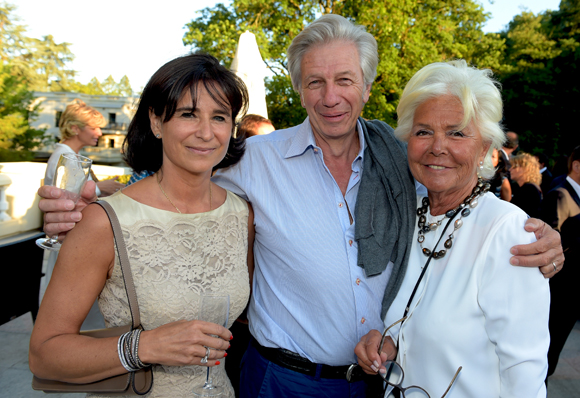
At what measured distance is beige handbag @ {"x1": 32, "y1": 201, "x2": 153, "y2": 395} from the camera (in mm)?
1574

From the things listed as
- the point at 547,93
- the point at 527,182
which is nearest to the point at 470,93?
the point at 527,182

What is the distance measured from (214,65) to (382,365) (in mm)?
1498

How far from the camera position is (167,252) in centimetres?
175

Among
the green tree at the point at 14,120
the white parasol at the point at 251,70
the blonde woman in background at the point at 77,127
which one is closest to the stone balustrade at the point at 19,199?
the blonde woman in background at the point at 77,127

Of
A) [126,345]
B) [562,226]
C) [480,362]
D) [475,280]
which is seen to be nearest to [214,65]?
[126,345]

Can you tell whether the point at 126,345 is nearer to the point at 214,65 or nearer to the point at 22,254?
the point at 214,65

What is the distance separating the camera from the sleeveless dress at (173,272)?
5.51ft

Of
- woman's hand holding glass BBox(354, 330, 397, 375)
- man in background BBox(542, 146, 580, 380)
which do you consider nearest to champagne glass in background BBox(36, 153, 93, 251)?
woman's hand holding glass BBox(354, 330, 397, 375)

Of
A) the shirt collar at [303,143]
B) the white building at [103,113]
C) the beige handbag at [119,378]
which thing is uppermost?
the shirt collar at [303,143]

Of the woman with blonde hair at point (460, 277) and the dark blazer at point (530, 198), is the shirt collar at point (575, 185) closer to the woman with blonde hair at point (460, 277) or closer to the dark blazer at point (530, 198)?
the dark blazer at point (530, 198)

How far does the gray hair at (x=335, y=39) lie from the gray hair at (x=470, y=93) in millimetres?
499

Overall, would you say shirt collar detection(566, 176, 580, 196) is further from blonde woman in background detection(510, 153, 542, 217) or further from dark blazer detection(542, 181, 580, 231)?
blonde woman in background detection(510, 153, 542, 217)

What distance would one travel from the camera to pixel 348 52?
223 centimetres

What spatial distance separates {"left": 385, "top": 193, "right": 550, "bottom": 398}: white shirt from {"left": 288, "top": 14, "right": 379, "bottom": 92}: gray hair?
1027 mm
